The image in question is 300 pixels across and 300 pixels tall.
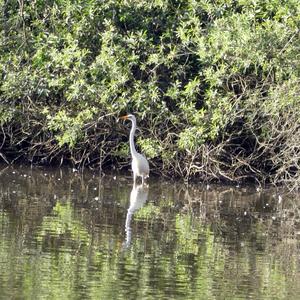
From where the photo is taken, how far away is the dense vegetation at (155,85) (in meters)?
17.5

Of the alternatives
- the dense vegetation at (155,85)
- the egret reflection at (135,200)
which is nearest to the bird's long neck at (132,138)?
the dense vegetation at (155,85)

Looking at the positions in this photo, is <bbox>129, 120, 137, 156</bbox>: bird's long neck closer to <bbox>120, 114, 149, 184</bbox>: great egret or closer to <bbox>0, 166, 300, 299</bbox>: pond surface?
<bbox>120, 114, 149, 184</bbox>: great egret

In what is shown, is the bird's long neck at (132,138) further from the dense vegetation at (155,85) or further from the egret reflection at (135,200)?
the egret reflection at (135,200)

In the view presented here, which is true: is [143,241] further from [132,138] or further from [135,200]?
[132,138]

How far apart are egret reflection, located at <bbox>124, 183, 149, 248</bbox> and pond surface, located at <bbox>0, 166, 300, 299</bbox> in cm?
1

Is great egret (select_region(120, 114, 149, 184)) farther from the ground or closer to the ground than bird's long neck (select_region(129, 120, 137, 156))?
closer to the ground

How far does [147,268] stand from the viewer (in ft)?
34.4

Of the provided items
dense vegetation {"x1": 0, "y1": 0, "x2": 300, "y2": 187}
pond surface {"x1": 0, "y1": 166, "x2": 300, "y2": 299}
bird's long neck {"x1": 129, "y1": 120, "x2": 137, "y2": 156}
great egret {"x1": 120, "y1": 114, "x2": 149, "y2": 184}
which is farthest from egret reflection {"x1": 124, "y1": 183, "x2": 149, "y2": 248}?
dense vegetation {"x1": 0, "y1": 0, "x2": 300, "y2": 187}

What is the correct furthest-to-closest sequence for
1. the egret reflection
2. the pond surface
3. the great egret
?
1. the great egret
2. the egret reflection
3. the pond surface

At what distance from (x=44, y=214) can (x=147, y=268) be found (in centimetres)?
359

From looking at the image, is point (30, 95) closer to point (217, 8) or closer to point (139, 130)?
point (139, 130)

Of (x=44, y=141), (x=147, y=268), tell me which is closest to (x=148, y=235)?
(x=147, y=268)

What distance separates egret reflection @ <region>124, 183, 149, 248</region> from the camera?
12.8 metres

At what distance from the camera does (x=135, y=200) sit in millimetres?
15969
